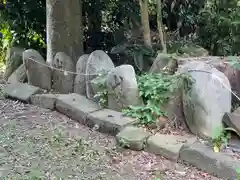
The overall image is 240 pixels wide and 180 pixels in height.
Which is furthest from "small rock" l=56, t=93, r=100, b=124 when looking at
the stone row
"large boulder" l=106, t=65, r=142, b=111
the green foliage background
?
the green foliage background

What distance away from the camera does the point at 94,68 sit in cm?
364

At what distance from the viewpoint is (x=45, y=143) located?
285 centimetres

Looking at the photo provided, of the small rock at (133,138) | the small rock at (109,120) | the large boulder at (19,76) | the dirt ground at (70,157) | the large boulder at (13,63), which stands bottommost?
the dirt ground at (70,157)

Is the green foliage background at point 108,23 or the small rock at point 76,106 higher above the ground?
the green foliage background at point 108,23

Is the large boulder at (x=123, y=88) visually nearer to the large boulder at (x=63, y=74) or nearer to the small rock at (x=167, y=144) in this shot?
the small rock at (x=167, y=144)

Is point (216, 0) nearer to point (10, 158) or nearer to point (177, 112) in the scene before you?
point (177, 112)

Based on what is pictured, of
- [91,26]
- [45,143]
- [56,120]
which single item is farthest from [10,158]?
[91,26]

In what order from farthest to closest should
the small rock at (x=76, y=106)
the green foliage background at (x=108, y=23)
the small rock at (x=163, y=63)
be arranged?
the green foliage background at (x=108, y=23) → the small rock at (x=163, y=63) → the small rock at (x=76, y=106)

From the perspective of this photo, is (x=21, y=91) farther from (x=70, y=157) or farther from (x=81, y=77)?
(x=70, y=157)

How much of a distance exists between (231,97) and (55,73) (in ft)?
6.09

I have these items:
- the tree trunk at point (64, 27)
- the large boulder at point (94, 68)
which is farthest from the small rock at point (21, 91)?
the large boulder at point (94, 68)

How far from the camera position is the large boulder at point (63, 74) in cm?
389

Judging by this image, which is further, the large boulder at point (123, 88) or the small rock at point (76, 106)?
the small rock at point (76, 106)

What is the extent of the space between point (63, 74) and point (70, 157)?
1397mm
